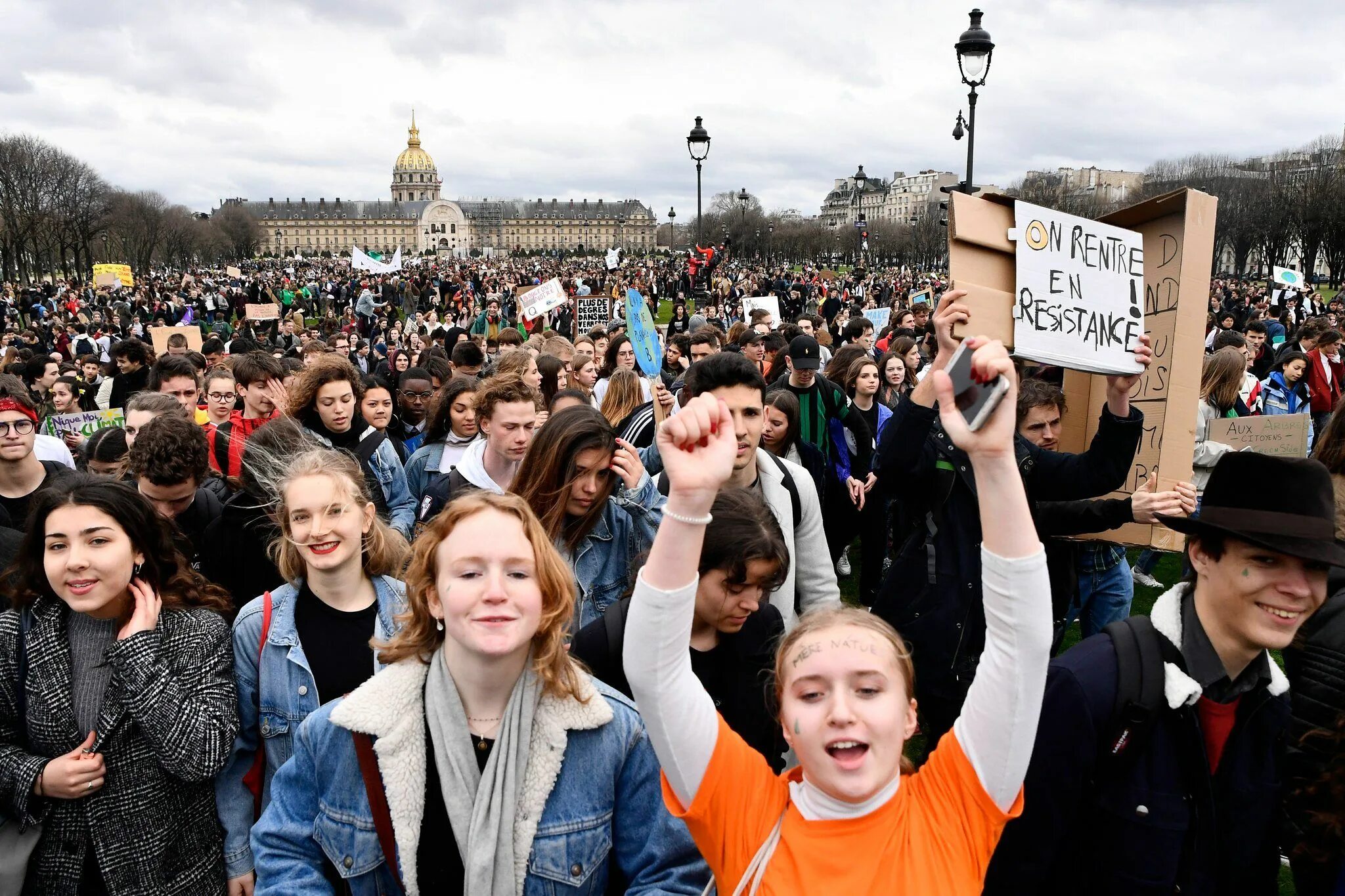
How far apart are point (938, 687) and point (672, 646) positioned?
2093mm

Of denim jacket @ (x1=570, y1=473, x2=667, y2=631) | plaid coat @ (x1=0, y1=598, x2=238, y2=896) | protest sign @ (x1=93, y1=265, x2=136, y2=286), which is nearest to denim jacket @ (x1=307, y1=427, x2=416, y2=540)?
denim jacket @ (x1=570, y1=473, x2=667, y2=631)

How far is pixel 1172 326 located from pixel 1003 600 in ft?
8.50

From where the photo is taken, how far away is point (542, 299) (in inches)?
565

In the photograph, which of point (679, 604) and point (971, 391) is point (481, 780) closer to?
point (679, 604)

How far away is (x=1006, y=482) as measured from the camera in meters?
1.63

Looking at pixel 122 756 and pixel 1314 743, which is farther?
pixel 122 756

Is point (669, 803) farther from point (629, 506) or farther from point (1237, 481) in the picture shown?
point (629, 506)

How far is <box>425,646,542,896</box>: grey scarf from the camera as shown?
6.44 feet

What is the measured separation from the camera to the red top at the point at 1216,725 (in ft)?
6.83

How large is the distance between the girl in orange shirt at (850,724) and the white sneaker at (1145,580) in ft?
21.3

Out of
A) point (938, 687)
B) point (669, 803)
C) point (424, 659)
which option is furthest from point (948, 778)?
point (938, 687)

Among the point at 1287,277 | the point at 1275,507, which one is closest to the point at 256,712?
the point at 1275,507

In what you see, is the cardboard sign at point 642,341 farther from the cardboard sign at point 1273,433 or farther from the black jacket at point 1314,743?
the black jacket at point 1314,743

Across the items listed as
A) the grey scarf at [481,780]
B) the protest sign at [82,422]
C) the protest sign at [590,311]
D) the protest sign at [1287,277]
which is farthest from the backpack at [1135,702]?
the protest sign at [1287,277]
